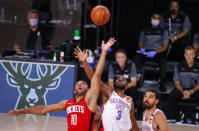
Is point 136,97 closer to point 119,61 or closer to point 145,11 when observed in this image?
point 119,61

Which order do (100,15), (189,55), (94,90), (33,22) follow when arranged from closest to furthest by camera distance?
(94,90) < (100,15) < (189,55) < (33,22)

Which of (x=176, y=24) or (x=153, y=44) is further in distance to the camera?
(x=176, y=24)

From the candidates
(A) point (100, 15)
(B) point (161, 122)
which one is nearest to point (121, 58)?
(A) point (100, 15)

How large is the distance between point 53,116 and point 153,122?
3636 mm

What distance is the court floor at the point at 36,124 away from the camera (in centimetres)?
736

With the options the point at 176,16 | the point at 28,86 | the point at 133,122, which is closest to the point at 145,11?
the point at 176,16

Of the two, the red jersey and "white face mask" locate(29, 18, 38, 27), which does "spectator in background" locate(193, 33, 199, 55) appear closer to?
"white face mask" locate(29, 18, 38, 27)

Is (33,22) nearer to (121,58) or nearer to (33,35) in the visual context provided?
(33,35)

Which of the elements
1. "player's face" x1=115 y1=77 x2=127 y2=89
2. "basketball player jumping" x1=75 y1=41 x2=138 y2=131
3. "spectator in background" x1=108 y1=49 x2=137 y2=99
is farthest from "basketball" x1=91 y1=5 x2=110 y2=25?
"player's face" x1=115 y1=77 x2=127 y2=89

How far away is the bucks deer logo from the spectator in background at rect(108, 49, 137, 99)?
1.04 metres

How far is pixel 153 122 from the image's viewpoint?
17.9ft

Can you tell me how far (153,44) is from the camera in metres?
9.60

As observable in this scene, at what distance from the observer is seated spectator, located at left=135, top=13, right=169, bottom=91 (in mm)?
9398

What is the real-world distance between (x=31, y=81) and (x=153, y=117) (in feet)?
12.7
